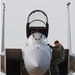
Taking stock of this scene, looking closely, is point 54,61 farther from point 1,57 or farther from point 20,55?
point 1,57

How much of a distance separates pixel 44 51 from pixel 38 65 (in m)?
0.59

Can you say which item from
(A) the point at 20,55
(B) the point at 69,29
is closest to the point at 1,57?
(A) the point at 20,55

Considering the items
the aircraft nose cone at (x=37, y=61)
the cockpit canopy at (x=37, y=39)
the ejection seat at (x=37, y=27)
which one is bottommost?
the aircraft nose cone at (x=37, y=61)

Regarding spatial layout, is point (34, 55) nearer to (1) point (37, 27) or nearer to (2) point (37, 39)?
(2) point (37, 39)

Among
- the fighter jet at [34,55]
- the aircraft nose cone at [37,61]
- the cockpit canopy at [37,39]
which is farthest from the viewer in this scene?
the cockpit canopy at [37,39]

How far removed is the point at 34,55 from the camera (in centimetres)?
923

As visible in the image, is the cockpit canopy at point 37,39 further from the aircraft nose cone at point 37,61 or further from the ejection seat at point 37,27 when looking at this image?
the aircraft nose cone at point 37,61

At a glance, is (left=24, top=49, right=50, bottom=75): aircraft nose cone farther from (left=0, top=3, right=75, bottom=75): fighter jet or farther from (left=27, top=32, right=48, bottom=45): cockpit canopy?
(left=27, top=32, right=48, bottom=45): cockpit canopy

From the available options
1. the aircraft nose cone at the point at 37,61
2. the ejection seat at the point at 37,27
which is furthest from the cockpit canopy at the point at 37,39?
the aircraft nose cone at the point at 37,61

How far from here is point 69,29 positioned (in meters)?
16.1

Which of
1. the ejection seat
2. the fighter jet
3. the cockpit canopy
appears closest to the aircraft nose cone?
the fighter jet

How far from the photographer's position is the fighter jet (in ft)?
30.0

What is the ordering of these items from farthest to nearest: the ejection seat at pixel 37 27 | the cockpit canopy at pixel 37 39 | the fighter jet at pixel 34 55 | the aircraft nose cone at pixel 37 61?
the ejection seat at pixel 37 27, the cockpit canopy at pixel 37 39, the fighter jet at pixel 34 55, the aircraft nose cone at pixel 37 61

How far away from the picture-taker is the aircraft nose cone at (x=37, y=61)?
897 centimetres
